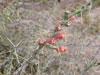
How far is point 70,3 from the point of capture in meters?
4.00

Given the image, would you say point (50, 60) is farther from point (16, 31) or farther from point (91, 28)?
point (91, 28)

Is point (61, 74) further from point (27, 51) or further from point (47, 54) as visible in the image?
point (27, 51)

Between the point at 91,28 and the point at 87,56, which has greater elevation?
the point at 91,28

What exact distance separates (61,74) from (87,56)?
68cm

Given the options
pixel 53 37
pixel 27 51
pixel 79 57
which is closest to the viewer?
pixel 53 37

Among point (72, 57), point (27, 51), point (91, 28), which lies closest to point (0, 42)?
→ point (27, 51)

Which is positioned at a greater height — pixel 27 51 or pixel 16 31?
pixel 16 31

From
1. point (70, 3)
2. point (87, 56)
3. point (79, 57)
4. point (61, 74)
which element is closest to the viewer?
point (61, 74)

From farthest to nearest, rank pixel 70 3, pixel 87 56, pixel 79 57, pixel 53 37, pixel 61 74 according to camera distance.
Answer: pixel 70 3
pixel 87 56
pixel 79 57
pixel 61 74
pixel 53 37

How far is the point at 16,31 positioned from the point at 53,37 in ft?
4.45

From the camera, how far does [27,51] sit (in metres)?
1.81

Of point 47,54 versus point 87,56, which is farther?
point 87,56

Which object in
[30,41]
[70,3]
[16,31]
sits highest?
[70,3]

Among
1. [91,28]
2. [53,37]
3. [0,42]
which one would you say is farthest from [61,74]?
[91,28]
